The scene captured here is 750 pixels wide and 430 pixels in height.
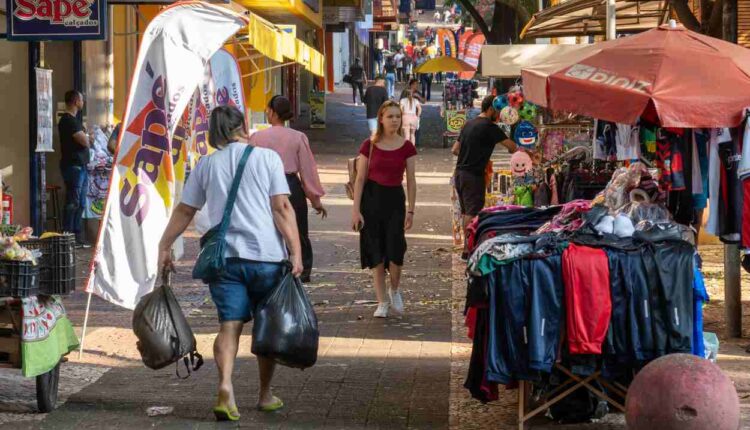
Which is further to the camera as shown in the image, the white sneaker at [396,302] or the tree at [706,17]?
the tree at [706,17]

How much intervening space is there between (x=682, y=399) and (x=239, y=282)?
297 cm

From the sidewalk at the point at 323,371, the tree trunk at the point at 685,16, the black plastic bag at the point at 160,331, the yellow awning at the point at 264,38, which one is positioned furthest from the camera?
the yellow awning at the point at 264,38

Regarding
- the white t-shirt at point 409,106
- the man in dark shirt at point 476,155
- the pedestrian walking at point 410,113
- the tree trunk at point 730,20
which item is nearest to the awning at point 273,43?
the man in dark shirt at point 476,155

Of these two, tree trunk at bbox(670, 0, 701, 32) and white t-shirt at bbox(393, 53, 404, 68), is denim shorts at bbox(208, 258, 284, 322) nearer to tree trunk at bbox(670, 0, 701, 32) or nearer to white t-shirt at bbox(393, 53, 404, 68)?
tree trunk at bbox(670, 0, 701, 32)

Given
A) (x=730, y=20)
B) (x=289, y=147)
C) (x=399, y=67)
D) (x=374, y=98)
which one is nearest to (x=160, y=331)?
(x=289, y=147)

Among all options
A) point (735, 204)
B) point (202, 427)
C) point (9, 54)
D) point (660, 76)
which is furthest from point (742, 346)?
point (9, 54)

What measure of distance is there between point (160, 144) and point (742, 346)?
178 inches

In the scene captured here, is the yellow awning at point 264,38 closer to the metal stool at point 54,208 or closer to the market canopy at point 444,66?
the metal stool at point 54,208

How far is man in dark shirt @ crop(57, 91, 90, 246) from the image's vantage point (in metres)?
15.1

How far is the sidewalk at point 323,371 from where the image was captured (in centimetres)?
759

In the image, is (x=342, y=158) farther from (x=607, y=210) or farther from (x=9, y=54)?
(x=607, y=210)

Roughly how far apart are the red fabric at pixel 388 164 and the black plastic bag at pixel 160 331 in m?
3.61

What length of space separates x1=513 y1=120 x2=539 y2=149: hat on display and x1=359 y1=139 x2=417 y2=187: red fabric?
3041mm

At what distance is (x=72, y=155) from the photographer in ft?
49.8
